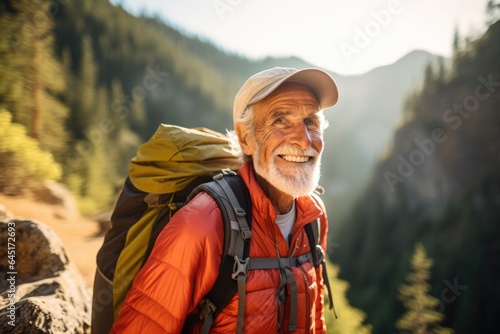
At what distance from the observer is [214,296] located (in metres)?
1.86

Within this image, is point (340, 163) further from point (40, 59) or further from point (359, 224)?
point (40, 59)

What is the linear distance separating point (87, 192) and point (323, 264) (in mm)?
18291

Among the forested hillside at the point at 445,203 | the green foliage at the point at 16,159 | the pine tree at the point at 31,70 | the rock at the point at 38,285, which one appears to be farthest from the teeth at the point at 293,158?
the forested hillside at the point at 445,203

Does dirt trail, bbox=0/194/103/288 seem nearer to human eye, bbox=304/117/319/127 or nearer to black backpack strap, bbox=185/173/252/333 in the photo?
black backpack strap, bbox=185/173/252/333

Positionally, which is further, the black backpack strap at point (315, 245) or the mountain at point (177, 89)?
the mountain at point (177, 89)

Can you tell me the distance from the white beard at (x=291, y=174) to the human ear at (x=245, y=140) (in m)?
0.14

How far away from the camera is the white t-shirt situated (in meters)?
2.32

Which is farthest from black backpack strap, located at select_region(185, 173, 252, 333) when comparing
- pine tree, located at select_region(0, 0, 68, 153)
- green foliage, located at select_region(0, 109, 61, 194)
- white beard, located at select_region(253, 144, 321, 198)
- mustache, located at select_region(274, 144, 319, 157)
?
Result: pine tree, located at select_region(0, 0, 68, 153)

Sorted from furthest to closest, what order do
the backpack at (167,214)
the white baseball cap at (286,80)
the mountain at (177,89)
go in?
the mountain at (177,89) → the white baseball cap at (286,80) → the backpack at (167,214)

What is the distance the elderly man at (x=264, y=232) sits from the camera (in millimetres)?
1781

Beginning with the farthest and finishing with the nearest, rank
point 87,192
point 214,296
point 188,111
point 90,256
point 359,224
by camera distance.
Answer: point 188,111
point 359,224
point 87,192
point 90,256
point 214,296

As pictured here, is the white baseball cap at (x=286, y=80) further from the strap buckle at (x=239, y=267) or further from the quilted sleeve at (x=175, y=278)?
the strap buckle at (x=239, y=267)

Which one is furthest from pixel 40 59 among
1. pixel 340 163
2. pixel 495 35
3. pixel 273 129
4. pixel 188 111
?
pixel 340 163

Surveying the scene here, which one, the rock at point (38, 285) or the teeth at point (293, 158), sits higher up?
the teeth at point (293, 158)
